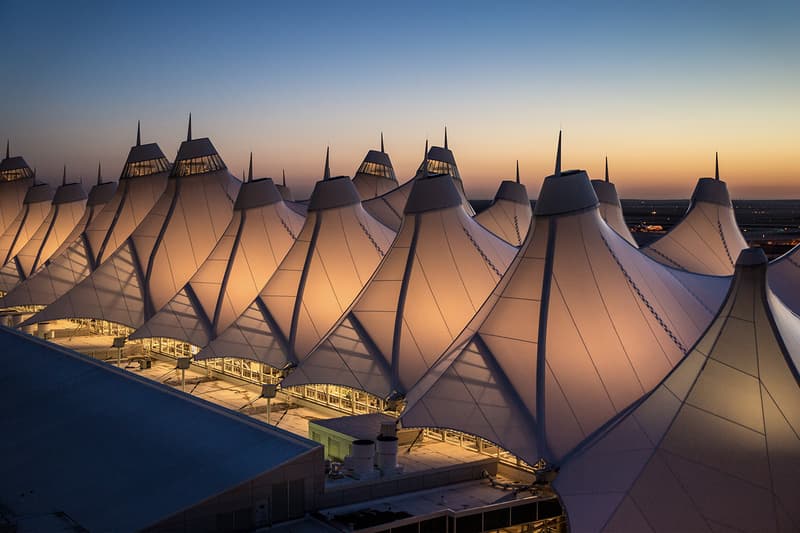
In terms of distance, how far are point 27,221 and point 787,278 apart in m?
67.8

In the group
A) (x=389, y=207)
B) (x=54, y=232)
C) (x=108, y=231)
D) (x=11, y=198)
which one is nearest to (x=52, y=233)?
(x=54, y=232)

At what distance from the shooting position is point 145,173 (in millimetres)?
68562

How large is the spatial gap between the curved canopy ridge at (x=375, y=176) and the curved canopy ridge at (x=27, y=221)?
93.8ft

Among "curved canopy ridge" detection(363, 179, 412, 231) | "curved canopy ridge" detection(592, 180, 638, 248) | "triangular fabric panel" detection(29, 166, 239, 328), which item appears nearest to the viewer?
"triangular fabric panel" detection(29, 166, 239, 328)

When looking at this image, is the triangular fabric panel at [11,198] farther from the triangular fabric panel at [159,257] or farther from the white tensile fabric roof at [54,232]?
the triangular fabric panel at [159,257]

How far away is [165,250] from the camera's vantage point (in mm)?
57938

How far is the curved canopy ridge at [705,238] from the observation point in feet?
193

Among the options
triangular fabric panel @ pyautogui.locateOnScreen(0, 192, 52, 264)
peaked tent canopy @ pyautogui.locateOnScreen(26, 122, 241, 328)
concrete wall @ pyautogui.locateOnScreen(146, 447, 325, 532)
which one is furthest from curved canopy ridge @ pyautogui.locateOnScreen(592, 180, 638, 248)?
concrete wall @ pyautogui.locateOnScreen(146, 447, 325, 532)

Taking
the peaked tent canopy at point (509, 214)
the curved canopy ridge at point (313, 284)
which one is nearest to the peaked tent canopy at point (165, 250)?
the curved canopy ridge at point (313, 284)

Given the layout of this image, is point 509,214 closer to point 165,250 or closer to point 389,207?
point 389,207

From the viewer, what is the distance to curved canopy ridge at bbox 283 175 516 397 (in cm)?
3925

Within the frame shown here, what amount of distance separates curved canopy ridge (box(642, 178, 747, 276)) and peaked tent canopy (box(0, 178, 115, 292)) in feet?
142

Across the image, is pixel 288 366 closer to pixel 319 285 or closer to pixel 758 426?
pixel 319 285

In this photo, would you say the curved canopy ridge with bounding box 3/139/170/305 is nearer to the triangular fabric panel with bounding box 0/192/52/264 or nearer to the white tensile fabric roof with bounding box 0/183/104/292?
the white tensile fabric roof with bounding box 0/183/104/292
